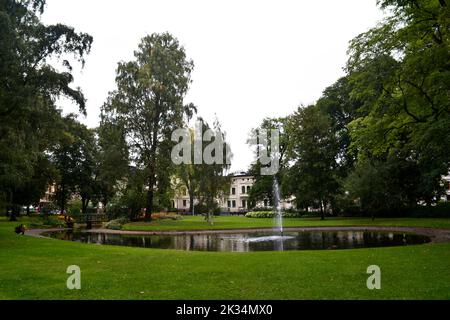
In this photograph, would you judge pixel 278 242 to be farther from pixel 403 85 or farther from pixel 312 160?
pixel 312 160

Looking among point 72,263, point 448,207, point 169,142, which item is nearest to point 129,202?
point 169,142

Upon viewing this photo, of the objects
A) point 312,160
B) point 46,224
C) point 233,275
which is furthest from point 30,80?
point 312,160

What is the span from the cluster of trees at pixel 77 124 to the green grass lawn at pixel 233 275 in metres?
7.91

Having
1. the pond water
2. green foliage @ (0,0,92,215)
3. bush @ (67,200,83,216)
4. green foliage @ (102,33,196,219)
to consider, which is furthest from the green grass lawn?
bush @ (67,200,83,216)

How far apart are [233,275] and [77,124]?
40.7m

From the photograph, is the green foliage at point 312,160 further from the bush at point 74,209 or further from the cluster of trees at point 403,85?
the bush at point 74,209

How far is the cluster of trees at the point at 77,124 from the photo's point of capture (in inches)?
740

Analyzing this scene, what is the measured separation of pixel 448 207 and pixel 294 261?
115 ft

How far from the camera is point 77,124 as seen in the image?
4600cm

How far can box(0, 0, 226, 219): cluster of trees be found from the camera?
1880 centimetres

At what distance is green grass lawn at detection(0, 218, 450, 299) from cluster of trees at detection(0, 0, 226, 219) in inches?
311

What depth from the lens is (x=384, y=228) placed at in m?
30.0

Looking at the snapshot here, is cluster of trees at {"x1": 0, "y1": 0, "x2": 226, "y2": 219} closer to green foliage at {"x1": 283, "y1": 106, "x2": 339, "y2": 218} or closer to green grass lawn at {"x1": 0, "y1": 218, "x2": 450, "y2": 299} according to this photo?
green grass lawn at {"x1": 0, "y1": 218, "x2": 450, "y2": 299}

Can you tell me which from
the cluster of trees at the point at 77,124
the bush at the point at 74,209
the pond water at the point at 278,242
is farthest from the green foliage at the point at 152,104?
the pond water at the point at 278,242
